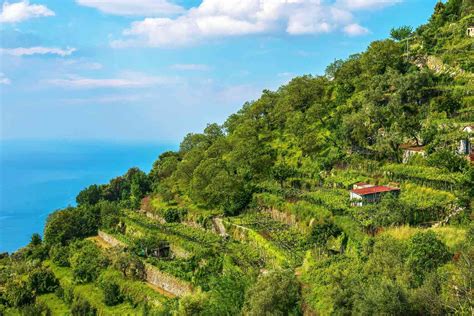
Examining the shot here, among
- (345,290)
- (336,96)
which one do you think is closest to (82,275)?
(345,290)

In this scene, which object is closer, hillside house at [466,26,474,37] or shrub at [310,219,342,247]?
shrub at [310,219,342,247]

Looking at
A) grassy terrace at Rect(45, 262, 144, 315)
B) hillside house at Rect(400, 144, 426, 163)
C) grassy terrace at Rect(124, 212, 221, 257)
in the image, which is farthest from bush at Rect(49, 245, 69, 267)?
hillside house at Rect(400, 144, 426, 163)

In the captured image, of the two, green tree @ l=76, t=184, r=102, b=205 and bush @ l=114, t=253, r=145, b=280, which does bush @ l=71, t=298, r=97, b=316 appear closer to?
bush @ l=114, t=253, r=145, b=280

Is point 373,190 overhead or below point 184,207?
overhead

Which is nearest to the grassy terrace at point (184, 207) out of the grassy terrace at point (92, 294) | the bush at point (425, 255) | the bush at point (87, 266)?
the bush at point (87, 266)

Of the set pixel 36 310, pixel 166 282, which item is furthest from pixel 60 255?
pixel 166 282

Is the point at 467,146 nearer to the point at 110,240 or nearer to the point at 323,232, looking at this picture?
the point at 323,232

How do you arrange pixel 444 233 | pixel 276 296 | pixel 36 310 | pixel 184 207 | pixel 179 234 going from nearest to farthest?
1. pixel 276 296
2. pixel 444 233
3. pixel 36 310
4. pixel 179 234
5. pixel 184 207
